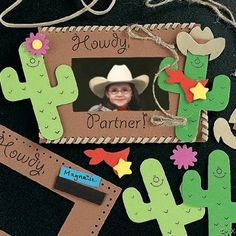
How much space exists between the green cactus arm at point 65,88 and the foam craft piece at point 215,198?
21 cm

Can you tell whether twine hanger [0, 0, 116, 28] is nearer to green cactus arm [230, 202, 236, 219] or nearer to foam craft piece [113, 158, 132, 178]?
foam craft piece [113, 158, 132, 178]

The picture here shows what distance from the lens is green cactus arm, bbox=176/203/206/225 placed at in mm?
733

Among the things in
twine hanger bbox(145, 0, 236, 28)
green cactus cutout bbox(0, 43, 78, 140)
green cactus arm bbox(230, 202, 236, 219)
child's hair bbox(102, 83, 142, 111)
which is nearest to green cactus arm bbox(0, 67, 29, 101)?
green cactus cutout bbox(0, 43, 78, 140)

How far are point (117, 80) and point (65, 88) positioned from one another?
8cm

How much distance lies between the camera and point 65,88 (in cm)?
73

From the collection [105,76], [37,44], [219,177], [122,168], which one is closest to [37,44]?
[37,44]

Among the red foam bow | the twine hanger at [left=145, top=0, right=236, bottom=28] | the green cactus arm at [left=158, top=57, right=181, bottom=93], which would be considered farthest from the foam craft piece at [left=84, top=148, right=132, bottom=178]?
the twine hanger at [left=145, top=0, right=236, bottom=28]

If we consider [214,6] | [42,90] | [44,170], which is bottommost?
[44,170]

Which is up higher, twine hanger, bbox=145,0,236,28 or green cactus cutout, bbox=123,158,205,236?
twine hanger, bbox=145,0,236,28

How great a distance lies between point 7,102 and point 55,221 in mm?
193

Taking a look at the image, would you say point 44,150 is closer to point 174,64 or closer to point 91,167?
point 91,167

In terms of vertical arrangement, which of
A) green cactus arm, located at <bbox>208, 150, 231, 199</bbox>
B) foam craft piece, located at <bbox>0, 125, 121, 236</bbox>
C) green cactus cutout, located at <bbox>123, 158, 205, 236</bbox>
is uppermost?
green cactus arm, located at <bbox>208, 150, 231, 199</bbox>

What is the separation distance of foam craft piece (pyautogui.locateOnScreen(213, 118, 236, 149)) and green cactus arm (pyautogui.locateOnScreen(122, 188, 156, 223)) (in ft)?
0.48

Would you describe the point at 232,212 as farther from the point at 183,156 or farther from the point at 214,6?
the point at 214,6
